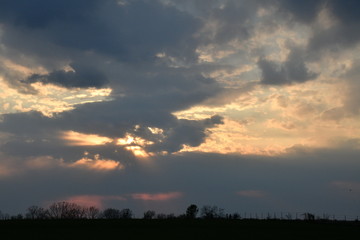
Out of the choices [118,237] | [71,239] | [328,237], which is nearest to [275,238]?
[328,237]

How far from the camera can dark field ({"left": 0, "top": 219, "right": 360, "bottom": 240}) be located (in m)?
78.1

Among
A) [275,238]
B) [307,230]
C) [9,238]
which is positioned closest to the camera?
[9,238]

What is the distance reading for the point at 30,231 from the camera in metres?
83.1

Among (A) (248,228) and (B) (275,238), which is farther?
(A) (248,228)

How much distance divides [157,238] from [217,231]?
17516mm

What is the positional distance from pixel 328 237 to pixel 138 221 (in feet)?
165

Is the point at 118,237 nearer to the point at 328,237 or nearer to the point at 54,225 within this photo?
the point at 54,225

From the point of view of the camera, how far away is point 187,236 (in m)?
78.4

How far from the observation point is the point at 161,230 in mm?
88125

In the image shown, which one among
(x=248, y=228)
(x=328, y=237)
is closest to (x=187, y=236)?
(x=248, y=228)

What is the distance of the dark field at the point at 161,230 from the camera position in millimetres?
78062

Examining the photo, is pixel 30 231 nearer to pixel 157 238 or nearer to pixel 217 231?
pixel 157 238

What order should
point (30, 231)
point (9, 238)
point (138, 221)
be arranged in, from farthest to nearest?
point (138, 221), point (30, 231), point (9, 238)

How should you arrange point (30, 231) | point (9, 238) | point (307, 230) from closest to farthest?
1. point (9, 238)
2. point (30, 231)
3. point (307, 230)
